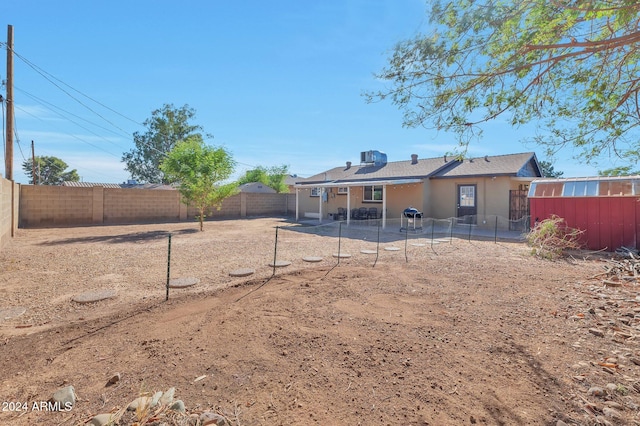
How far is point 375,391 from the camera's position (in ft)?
7.39

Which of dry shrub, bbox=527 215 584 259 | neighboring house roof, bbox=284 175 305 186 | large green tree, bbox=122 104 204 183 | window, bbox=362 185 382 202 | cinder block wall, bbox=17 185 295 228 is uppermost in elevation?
large green tree, bbox=122 104 204 183

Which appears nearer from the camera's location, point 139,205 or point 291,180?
point 139,205

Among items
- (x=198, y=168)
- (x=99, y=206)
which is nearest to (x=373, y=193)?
(x=198, y=168)

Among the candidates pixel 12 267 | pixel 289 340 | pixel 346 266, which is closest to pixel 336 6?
pixel 346 266

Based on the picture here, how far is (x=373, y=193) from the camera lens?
1769 cm

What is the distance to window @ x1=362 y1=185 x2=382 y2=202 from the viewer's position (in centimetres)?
1747

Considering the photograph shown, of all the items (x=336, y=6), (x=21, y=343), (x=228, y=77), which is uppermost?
(x=228, y=77)

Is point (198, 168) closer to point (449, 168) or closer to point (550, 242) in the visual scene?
point (449, 168)

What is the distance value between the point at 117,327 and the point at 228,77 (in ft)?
39.8

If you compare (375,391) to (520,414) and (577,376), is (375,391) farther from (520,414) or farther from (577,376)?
(577,376)

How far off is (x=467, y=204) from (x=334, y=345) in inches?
559

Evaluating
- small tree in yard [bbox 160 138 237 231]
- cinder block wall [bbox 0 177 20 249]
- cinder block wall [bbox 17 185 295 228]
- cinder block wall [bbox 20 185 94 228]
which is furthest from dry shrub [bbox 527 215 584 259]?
cinder block wall [bbox 20 185 94 228]

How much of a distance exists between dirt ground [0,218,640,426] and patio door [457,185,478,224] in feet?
29.5

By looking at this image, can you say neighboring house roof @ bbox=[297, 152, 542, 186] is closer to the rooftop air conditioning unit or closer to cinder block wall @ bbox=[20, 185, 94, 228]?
the rooftop air conditioning unit
